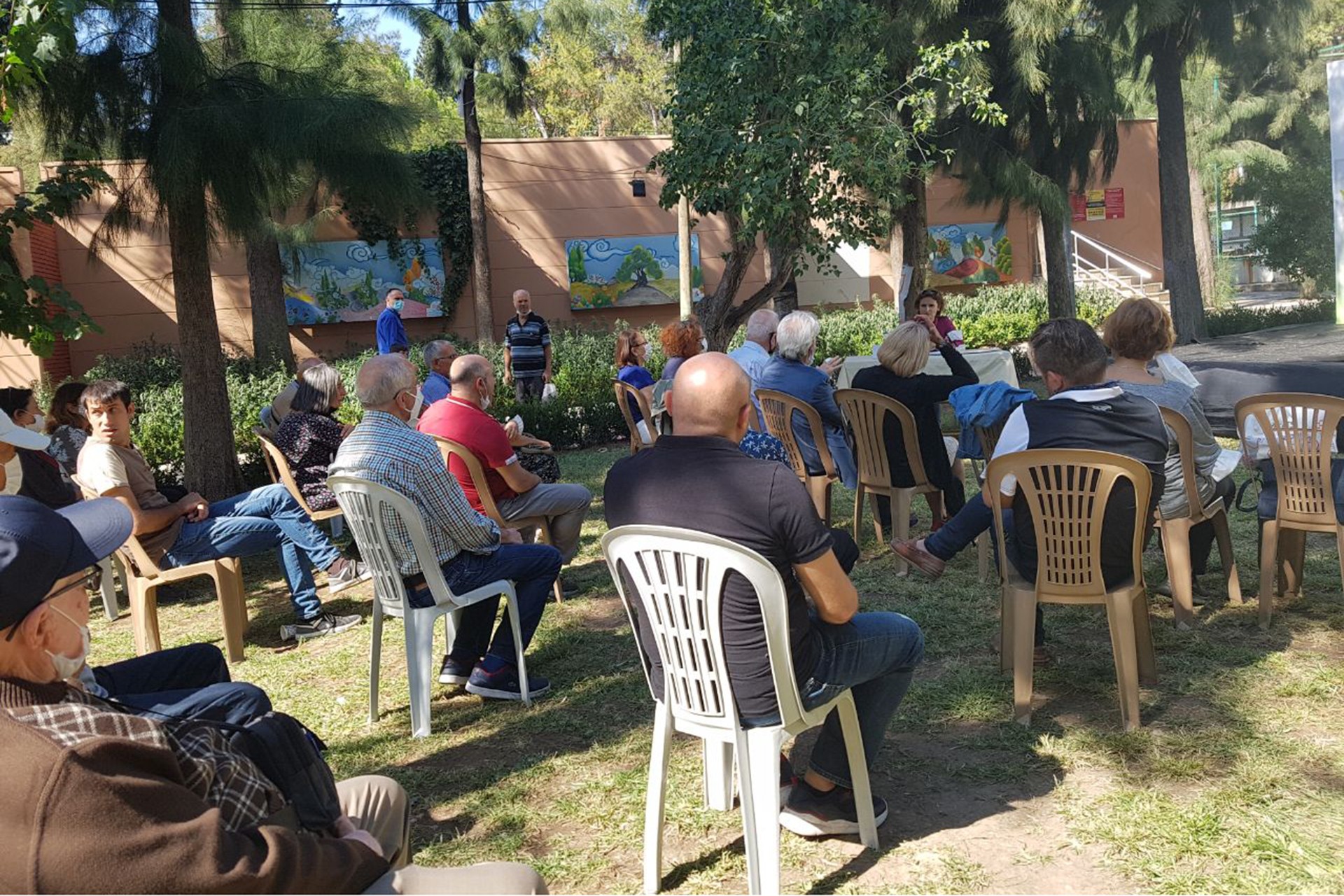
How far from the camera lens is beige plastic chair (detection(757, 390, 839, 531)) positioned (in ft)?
20.1

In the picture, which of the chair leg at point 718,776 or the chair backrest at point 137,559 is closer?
the chair leg at point 718,776

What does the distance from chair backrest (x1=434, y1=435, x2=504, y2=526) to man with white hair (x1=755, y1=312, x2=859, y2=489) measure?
1.84 meters

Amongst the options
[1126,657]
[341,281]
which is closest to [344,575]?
[1126,657]

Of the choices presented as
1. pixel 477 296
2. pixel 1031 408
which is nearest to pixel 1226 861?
pixel 1031 408

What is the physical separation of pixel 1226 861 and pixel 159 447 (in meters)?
9.21

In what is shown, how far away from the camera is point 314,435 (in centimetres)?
592

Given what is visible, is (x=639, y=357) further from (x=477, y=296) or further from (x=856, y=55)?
(x=477, y=296)

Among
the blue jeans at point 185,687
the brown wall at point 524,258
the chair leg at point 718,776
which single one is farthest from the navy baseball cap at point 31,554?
the brown wall at point 524,258

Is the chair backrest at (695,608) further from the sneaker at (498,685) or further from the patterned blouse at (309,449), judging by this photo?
the patterned blouse at (309,449)

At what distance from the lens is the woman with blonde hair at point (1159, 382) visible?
4445 mm

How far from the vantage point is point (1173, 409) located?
445 centimetres

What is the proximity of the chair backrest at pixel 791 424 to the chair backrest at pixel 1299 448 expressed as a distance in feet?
7.12

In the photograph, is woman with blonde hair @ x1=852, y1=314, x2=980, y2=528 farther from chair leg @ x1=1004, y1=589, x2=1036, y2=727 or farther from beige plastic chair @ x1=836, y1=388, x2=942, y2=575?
chair leg @ x1=1004, y1=589, x2=1036, y2=727

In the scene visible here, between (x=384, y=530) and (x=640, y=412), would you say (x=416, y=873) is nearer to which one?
(x=384, y=530)
